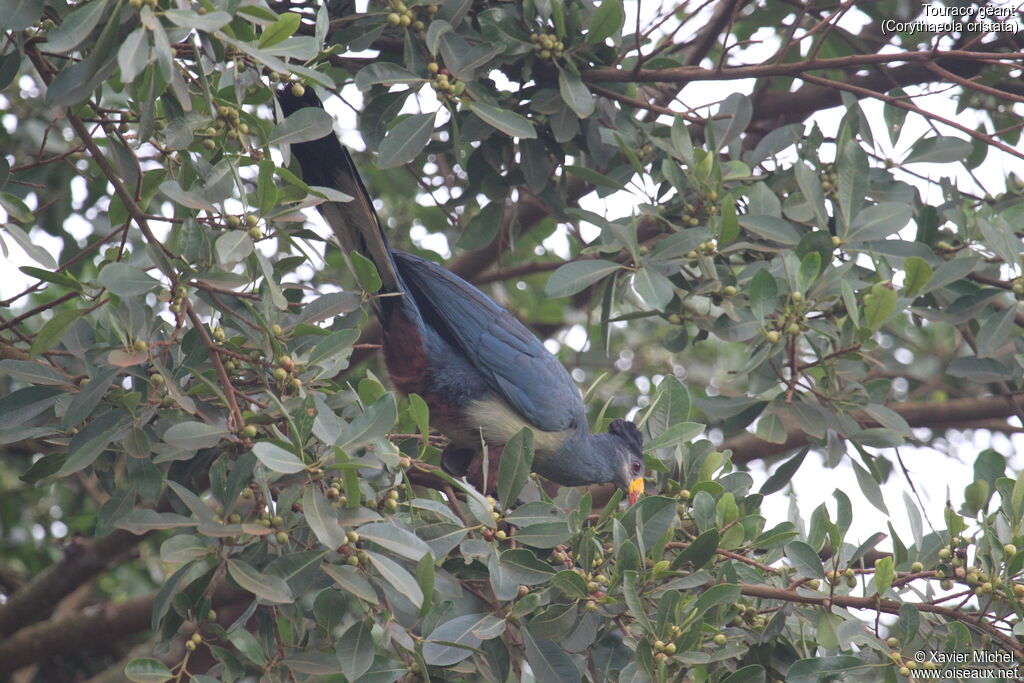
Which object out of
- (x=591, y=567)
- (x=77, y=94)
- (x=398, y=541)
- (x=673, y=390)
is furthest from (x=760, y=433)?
(x=77, y=94)

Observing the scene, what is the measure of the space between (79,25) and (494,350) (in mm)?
2551

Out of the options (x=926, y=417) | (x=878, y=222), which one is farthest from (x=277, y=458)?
(x=926, y=417)

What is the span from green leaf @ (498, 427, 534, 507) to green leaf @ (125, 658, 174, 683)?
118 cm

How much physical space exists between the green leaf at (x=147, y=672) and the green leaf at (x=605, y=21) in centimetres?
284

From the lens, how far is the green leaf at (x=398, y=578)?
260cm

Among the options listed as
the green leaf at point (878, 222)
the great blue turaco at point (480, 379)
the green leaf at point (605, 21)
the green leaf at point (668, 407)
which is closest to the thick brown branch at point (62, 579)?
the great blue turaco at point (480, 379)

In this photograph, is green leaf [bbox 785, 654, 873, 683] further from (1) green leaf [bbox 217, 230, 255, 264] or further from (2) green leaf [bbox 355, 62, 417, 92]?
(2) green leaf [bbox 355, 62, 417, 92]

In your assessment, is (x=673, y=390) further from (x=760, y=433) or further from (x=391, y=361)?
(x=391, y=361)

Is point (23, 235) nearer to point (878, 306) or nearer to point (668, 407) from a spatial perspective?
point (668, 407)

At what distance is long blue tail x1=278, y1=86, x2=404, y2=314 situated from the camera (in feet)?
Result: 11.9

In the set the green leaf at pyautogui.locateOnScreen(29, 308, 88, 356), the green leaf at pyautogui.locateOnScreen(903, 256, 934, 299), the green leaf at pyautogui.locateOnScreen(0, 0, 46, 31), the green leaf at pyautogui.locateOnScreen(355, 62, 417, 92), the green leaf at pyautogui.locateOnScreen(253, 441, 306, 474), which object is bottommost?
the green leaf at pyautogui.locateOnScreen(253, 441, 306, 474)

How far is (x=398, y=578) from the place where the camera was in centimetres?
263

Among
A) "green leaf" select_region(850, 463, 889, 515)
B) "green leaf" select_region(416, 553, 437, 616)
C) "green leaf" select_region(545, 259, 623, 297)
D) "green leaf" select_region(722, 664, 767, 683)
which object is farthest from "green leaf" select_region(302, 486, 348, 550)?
"green leaf" select_region(850, 463, 889, 515)

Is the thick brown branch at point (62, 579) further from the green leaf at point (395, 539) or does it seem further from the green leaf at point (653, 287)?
the green leaf at point (653, 287)
